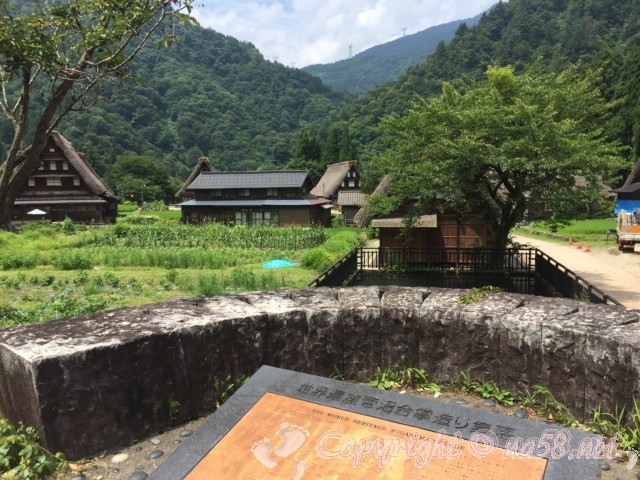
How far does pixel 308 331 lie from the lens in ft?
16.1

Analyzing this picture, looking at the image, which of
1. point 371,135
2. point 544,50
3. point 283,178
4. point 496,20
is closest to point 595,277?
point 283,178

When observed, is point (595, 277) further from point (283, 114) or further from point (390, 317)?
point (283, 114)

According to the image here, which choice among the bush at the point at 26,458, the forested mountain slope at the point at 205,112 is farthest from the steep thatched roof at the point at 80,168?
the bush at the point at 26,458

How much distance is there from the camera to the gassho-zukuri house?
41.4m

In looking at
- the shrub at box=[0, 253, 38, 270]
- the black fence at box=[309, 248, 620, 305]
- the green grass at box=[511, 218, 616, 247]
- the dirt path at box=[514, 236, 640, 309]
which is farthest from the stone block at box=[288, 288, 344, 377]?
the green grass at box=[511, 218, 616, 247]

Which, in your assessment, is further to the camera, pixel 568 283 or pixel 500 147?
pixel 500 147

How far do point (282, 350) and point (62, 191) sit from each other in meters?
47.5

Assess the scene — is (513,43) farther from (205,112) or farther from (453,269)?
(453,269)

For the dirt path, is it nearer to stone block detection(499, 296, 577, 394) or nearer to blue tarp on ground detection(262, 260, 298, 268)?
stone block detection(499, 296, 577, 394)

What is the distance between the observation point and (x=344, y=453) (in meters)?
2.95

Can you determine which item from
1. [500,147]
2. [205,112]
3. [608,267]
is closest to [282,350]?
[500,147]

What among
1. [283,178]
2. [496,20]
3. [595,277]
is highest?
[496,20]

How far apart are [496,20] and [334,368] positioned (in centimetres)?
11770

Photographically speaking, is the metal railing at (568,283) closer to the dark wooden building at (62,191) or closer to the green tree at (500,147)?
the green tree at (500,147)
